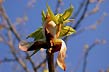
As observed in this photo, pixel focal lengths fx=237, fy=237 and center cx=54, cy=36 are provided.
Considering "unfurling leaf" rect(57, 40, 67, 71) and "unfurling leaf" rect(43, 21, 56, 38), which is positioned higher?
"unfurling leaf" rect(43, 21, 56, 38)

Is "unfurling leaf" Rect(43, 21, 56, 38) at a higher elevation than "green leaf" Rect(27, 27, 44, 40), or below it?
higher

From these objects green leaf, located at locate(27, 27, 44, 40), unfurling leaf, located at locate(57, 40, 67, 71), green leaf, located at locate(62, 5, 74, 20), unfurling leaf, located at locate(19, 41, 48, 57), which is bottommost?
unfurling leaf, located at locate(57, 40, 67, 71)

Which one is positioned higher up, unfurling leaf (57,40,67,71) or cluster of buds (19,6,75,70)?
cluster of buds (19,6,75,70)

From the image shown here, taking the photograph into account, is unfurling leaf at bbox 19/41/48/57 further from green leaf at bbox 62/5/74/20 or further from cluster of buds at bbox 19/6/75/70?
green leaf at bbox 62/5/74/20

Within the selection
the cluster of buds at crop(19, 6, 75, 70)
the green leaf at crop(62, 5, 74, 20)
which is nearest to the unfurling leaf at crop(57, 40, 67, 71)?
the cluster of buds at crop(19, 6, 75, 70)

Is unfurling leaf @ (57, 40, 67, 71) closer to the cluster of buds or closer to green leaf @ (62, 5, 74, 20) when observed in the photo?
the cluster of buds

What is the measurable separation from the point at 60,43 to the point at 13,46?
233 cm

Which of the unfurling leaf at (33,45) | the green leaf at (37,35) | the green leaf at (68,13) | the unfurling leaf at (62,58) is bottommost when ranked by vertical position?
the unfurling leaf at (62,58)

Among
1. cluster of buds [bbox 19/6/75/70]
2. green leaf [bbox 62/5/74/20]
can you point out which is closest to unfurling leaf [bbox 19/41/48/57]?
cluster of buds [bbox 19/6/75/70]

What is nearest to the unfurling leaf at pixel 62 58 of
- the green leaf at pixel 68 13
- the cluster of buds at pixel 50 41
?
the cluster of buds at pixel 50 41

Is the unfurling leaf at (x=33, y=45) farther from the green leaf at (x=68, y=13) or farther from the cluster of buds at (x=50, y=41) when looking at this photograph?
the green leaf at (x=68, y=13)

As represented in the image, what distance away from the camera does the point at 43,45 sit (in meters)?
0.47

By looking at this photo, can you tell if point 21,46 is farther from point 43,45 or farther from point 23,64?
point 23,64

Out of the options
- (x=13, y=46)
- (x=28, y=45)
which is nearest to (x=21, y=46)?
(x=28, y=45)
